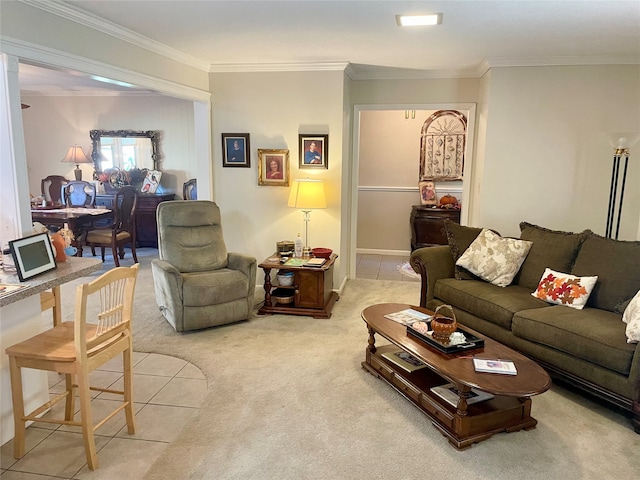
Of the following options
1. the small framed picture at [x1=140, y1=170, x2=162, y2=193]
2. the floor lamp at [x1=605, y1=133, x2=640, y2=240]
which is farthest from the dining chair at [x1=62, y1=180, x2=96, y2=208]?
Result: the floor lamp at [x1=605, y1=133, x2=640, y2=240]

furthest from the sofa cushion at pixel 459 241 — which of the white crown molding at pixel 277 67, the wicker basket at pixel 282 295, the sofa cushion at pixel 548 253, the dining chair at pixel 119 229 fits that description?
the dining chair at pixel 119 229

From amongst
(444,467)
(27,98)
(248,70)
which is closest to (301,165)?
(248,70)

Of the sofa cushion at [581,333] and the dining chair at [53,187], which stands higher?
the dining chair at [53,187]

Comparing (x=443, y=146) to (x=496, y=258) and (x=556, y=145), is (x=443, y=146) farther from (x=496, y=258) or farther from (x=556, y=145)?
(x=496, y=258)

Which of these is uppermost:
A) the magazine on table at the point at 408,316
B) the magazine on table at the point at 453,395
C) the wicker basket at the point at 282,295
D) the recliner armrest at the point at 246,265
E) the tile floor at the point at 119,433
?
the recliner armrest at the point at 246,265

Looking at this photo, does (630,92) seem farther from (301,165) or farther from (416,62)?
(301,165)

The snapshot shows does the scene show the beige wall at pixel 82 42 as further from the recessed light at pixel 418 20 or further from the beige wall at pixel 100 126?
the beige wall at pixel 100 126

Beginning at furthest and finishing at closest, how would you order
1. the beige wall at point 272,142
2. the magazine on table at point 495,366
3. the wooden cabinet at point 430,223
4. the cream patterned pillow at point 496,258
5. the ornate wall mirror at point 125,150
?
the ornate wall mirror at point 125,150
the wooden cabinet at point 430,223
the beige wall at point 272,142
the cream patterned pillow at point 496,258
the magazine on table at point 495,366

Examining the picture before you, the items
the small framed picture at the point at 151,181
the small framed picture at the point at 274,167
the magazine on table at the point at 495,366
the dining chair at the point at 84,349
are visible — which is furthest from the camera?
the small framed picture at the point at 151,181

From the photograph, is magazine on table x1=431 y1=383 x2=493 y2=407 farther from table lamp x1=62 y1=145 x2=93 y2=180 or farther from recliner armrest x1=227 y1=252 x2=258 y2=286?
table lamp x1=62 y1=145 x2=93 y2=180

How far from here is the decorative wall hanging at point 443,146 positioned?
6.56m

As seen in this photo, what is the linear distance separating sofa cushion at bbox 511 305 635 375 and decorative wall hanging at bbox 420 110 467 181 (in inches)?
149

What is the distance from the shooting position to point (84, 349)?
2131 millimetres

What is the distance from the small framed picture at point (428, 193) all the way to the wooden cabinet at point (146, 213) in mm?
3789
